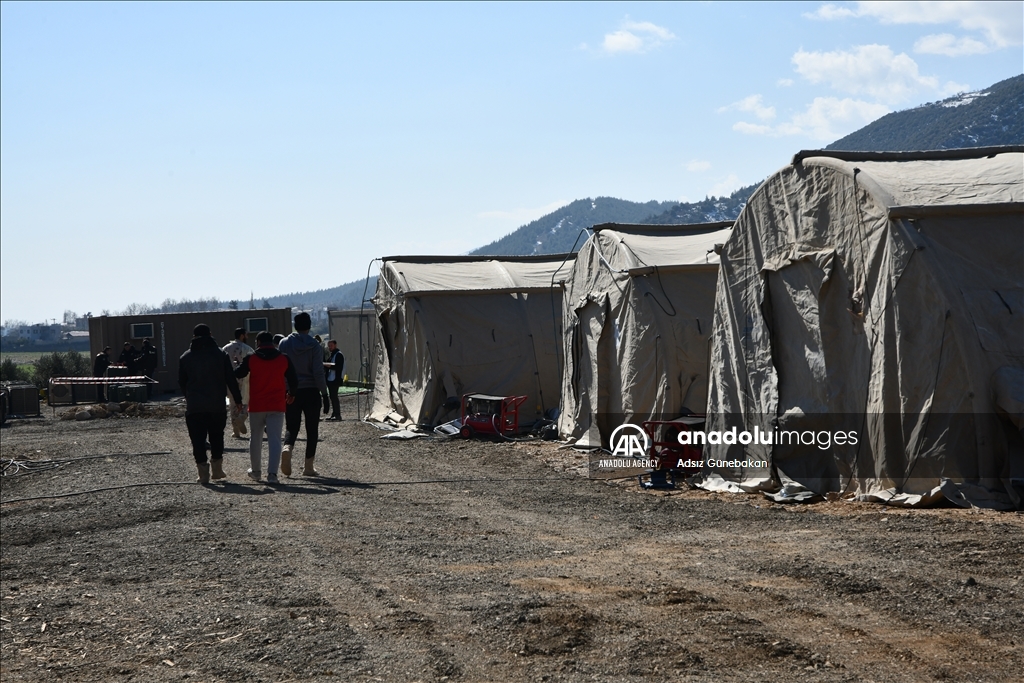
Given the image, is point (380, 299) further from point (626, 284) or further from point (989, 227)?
point (989, 227)

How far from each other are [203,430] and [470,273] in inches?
377

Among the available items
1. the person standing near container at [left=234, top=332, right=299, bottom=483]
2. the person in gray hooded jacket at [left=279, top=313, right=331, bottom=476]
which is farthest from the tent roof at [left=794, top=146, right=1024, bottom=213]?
the person standing near container at [left=234, top=332, right=299, bottom=483]

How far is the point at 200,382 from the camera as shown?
430 inches

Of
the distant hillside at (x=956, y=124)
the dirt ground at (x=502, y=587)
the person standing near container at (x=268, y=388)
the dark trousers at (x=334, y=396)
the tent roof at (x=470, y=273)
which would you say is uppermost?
the distant hillside at (x=956, y=124)

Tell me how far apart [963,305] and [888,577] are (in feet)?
10.9

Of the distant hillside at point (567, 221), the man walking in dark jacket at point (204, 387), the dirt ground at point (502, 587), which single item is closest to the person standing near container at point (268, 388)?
the man walking in dark jacket at point (204, 387)

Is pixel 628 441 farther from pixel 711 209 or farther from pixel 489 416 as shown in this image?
pixel 711 209

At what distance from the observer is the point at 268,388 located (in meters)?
10.9

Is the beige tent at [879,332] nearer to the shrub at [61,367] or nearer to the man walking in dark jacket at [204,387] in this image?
the man walking in dark jacket at [204,387]

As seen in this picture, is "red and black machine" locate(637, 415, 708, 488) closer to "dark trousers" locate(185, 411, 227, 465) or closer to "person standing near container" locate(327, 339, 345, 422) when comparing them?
"dark trousers" locate(185, 411, 227, 465)

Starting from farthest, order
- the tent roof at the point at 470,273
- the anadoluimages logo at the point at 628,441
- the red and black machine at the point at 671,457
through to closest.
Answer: the tent roof at the point at 470,273 → the anadoluimages logo at the point at 628,441 → the red and black machine at the point at 671,457

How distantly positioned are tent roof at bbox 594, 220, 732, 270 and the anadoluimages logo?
2.17 metres

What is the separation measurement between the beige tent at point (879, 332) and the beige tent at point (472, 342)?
742 centimetres

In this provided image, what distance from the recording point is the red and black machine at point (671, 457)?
1054 centimetres
